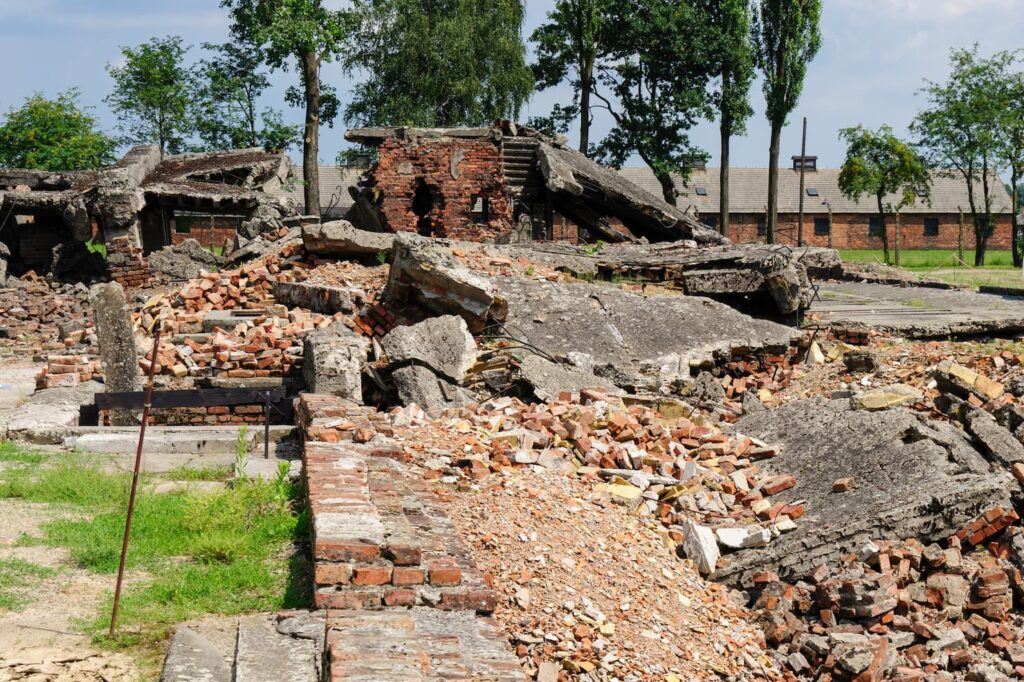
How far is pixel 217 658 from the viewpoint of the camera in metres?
3.99

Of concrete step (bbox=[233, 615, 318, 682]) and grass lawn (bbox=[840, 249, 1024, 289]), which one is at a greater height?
grass lawn (bbox=[840, 249, 1024, 289])

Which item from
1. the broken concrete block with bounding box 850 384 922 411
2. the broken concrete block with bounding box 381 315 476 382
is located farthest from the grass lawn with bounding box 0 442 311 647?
the broken concrete block with bounding box 850 384 922 411

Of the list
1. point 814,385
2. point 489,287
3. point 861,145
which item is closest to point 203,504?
point 489,287

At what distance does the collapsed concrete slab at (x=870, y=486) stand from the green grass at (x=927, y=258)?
2769 centimetres

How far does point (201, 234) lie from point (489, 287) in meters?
33.8

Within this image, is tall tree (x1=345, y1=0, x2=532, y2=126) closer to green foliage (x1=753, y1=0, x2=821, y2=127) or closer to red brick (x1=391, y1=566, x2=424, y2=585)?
green foliage (x1=753, y1=0, x2=821, y2=127)

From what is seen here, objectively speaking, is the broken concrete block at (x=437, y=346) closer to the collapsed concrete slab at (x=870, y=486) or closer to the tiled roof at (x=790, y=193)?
the collapsed concrete slab at (x=870, y=486)

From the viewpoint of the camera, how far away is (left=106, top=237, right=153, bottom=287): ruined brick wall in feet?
70.2

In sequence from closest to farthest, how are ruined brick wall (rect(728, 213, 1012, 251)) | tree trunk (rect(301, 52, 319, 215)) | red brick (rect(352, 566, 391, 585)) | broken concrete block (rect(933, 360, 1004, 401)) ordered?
red brick (rect(352, 566, 391, 585)), broken concrete block (rect(933, 360, 1004, 401)), tree trunk (rect(301, 52, 319, 215)), ruined brick wall (rect(728, 213, 1012, 251))

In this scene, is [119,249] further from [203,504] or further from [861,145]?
[861,145]

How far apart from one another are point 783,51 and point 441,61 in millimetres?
12075

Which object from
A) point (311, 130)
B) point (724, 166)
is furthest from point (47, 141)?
point (724, 166)

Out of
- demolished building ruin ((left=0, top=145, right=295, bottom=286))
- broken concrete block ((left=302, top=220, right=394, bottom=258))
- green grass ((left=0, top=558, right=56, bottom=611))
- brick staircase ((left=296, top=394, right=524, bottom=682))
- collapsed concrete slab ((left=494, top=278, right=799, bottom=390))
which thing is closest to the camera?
brick staircase ((left=296, top=394, right=524, bottom=682))

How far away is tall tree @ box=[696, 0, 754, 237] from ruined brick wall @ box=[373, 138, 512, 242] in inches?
498
